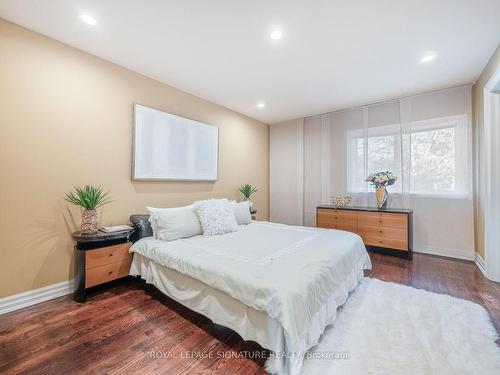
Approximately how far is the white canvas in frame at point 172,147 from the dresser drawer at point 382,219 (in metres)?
2.67

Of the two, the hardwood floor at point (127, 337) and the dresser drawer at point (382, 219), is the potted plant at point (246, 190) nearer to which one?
the dresser drawer at point (382, 219)

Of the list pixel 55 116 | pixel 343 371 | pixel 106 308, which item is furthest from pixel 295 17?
pixel 106 308

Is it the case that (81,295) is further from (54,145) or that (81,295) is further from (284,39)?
(284,39)

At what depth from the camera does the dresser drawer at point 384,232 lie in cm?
345

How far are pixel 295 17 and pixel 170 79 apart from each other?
1.95m

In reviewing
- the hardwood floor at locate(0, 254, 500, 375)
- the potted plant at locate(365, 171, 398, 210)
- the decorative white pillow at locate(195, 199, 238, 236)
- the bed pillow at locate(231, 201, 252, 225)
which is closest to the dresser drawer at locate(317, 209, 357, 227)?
the potted plant at locate(365, 171, 398, 210)

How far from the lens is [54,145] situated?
2328 millimetres

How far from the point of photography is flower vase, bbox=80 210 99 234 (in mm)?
2326

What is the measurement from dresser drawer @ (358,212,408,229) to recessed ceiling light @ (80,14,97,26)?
4.30 meters

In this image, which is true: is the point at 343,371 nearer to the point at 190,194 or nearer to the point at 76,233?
the point at 76,233

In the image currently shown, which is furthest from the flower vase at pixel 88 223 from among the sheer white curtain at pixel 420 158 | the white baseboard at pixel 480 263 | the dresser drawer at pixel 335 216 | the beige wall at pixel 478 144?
the beige wall at pixel 478 144

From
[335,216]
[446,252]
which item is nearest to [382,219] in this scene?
[335,216]

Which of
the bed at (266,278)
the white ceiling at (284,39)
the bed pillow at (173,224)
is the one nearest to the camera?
the bed at (266,278)

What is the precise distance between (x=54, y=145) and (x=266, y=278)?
8.33 ft
